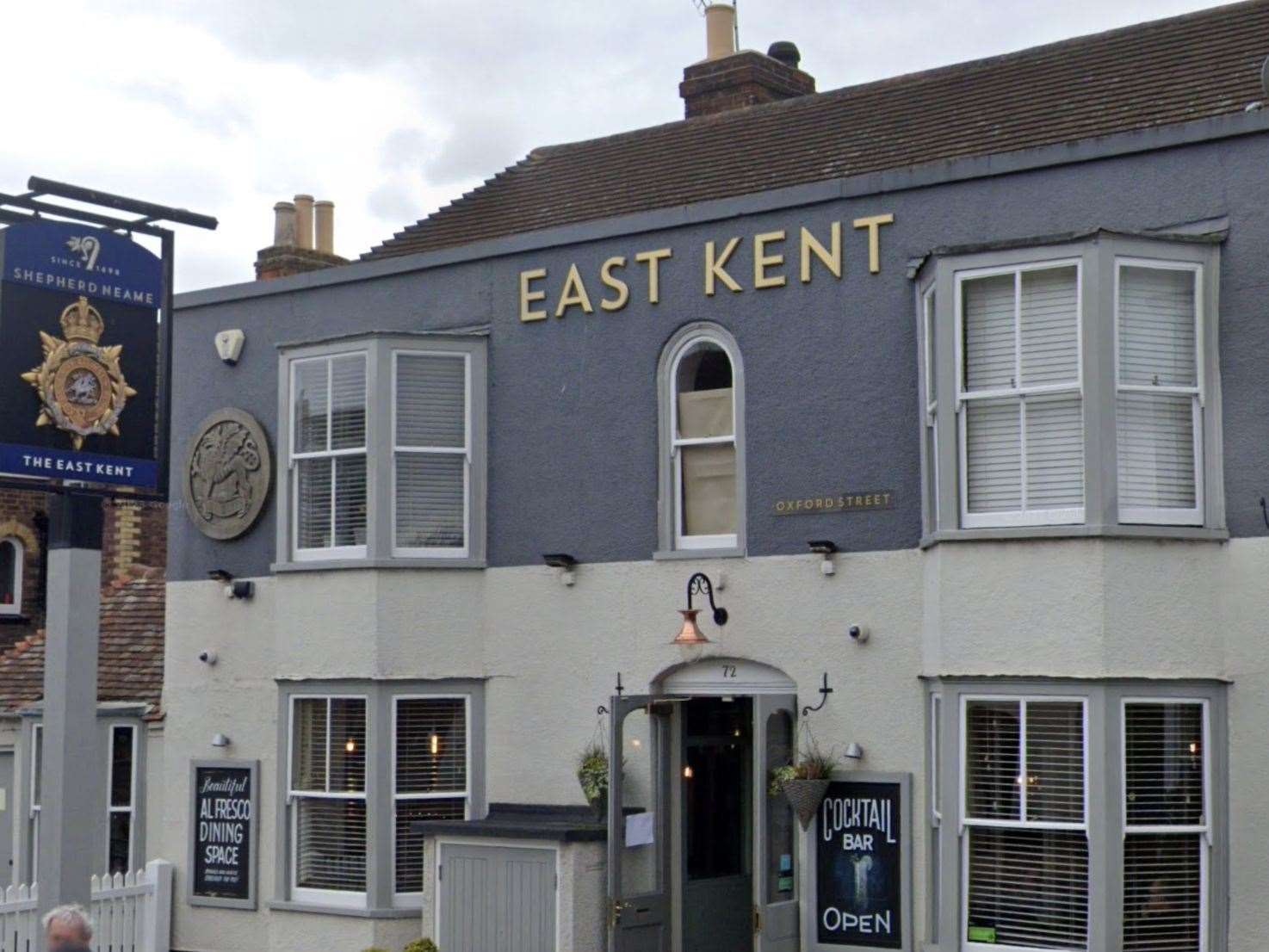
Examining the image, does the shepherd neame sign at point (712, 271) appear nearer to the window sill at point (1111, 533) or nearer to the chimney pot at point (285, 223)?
the window sill at point (1111, 533)

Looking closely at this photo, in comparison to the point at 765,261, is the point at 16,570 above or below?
below

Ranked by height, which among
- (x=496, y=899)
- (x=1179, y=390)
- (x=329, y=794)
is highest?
(x=1179, y=390)

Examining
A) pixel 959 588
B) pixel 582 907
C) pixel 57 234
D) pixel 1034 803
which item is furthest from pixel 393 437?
pixel 1034 803

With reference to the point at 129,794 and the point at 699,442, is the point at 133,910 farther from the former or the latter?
the point at 699,442

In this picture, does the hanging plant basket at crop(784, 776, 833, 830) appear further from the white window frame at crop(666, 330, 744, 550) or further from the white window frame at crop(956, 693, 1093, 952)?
the white window frame at crop(666, 330, 744, 550)

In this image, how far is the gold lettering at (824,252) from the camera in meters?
14.6

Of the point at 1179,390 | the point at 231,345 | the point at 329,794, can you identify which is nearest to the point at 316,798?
the point at 329,794

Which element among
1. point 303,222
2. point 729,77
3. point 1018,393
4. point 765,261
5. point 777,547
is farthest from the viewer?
point 303,222

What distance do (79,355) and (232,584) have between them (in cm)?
399

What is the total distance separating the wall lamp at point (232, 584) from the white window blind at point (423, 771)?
2252mm

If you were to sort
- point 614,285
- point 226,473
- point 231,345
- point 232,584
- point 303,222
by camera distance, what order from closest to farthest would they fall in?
point 614,285
point 232,584
point 226,473
point 231,345
point 303,222

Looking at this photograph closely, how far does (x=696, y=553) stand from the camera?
49.8ft

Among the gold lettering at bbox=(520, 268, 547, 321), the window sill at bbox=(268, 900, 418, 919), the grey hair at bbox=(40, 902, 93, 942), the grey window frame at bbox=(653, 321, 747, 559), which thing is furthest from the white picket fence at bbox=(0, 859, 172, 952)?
the grey hair at bbox=(40, 902, 93, 942)

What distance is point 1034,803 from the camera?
12852 mm
